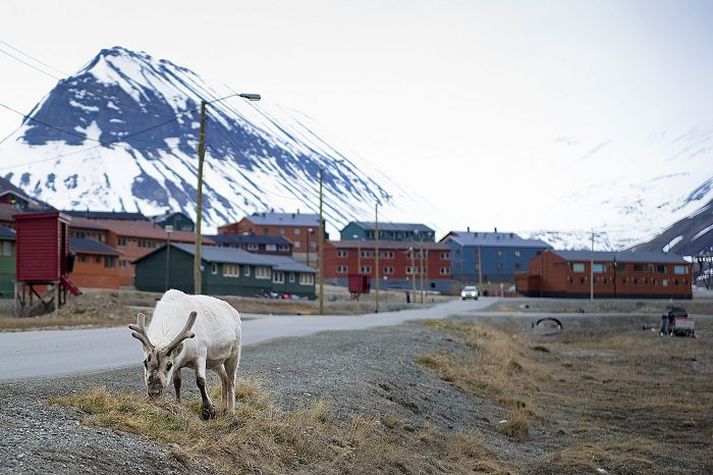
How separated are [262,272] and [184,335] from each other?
3625 inches

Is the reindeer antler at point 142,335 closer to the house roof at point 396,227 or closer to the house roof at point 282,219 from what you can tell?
the house roof at point 396,227

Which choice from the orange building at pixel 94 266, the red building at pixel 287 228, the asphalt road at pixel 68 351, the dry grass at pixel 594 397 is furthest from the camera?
the red building at pixel 287 228

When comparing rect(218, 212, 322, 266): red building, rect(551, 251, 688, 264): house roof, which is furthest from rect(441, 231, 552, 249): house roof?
rect(551, 251, 688, 264): house roof

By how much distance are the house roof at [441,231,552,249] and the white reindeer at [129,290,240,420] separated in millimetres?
155573

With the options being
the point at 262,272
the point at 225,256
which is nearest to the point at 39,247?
the point at 225,256

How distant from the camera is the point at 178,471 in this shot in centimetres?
962

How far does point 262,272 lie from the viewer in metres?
102

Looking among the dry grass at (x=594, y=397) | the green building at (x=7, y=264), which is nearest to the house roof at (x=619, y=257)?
the dry grass at (x=594, y=397)

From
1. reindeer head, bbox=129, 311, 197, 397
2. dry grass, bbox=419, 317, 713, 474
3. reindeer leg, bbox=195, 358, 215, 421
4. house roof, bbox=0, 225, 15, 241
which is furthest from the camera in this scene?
house roof, bbox=0, 225, 15, 241

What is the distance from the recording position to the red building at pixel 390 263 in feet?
487

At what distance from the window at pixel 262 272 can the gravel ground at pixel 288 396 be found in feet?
209

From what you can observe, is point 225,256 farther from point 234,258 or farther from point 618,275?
point 618,275

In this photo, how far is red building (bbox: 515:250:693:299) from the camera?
121500 millimetres

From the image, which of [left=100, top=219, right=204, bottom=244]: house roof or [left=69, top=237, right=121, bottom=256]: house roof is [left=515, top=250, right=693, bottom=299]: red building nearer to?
[left=100, top=219, right=204, bottom=244]: house roof
